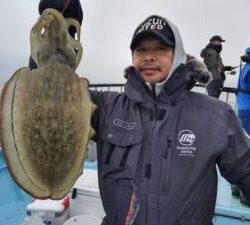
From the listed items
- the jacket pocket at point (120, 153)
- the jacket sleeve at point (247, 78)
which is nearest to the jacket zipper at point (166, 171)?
the jacket pocket at point (120, 153)

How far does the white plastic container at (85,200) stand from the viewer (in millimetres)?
3232

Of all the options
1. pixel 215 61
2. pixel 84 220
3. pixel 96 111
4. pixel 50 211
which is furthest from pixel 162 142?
pixel 215 61

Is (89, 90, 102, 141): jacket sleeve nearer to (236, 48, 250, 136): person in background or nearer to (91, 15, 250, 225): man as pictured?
(91, 15, 250, 225): man

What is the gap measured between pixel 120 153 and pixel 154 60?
1.76 ft

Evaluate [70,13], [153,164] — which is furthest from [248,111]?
[70,13]

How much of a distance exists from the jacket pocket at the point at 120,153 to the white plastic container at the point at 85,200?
141 cm

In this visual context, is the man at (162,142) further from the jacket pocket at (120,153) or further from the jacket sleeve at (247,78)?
the jacket sleeve at (247,78)

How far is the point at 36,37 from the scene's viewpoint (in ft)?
4.36

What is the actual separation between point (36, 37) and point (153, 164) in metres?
0.86

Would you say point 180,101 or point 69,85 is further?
point 180,101

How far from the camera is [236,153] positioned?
1873mm

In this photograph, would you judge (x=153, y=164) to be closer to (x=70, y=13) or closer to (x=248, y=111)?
(x=70, y=13)

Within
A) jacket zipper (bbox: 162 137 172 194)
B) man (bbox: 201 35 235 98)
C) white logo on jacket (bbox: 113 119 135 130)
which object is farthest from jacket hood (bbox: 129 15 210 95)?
man (bbox: 201 35 235 98)

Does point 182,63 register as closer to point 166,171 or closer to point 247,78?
point 166,171
